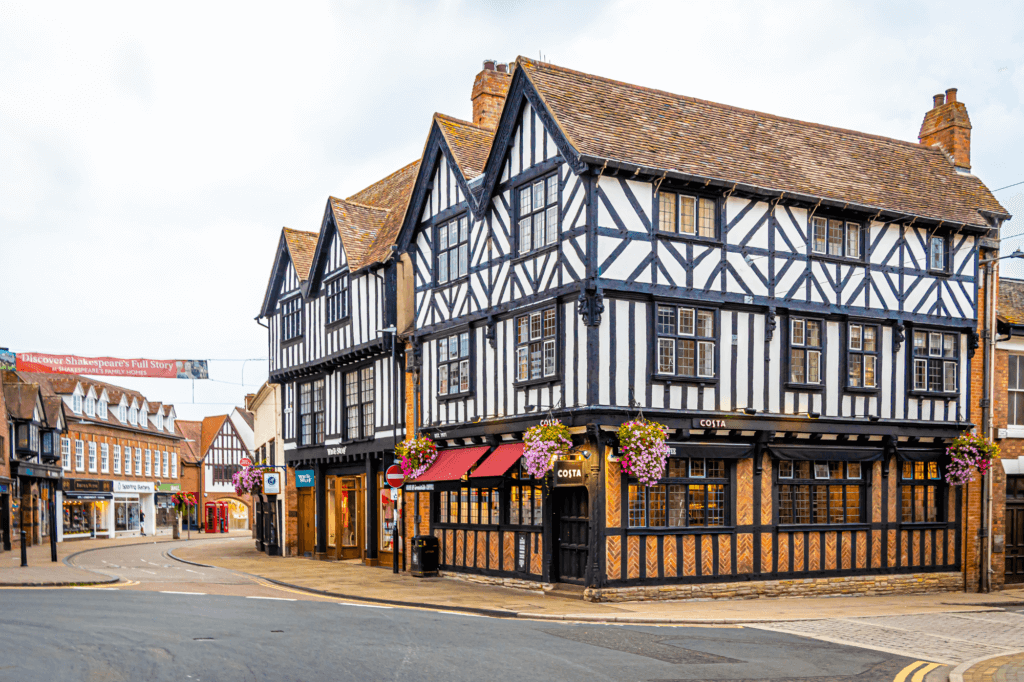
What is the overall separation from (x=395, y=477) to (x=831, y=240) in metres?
11.5

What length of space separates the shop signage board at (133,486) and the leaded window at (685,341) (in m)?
48.1

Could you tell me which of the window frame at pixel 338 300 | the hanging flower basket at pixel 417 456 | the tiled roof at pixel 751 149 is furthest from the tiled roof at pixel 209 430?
the tiled roof at pixel 751 149

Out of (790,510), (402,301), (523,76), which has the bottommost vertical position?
(790,510)

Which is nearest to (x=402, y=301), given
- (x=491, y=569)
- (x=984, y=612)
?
(x=491, y=569)

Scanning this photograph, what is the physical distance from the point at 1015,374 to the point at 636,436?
11.8 meters

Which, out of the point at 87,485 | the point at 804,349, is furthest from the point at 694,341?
the point at 87,485

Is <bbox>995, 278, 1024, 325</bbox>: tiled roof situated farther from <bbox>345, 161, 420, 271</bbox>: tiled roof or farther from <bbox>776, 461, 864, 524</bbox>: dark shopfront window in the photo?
<bbox>345, 161, 420, 271</bbox>: tiled roof

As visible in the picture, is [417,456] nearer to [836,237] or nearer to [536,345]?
[536,345]

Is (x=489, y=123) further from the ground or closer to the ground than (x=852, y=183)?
further from the ground

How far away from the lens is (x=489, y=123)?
26.8 meters

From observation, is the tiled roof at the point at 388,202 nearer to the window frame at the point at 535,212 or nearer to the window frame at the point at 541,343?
the window frame at the point at 535,212

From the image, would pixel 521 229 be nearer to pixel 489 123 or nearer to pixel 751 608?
pixel 489 123

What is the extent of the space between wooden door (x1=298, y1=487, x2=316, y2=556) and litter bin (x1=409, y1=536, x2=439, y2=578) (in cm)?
1043

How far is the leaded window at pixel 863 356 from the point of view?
73.4 ft
